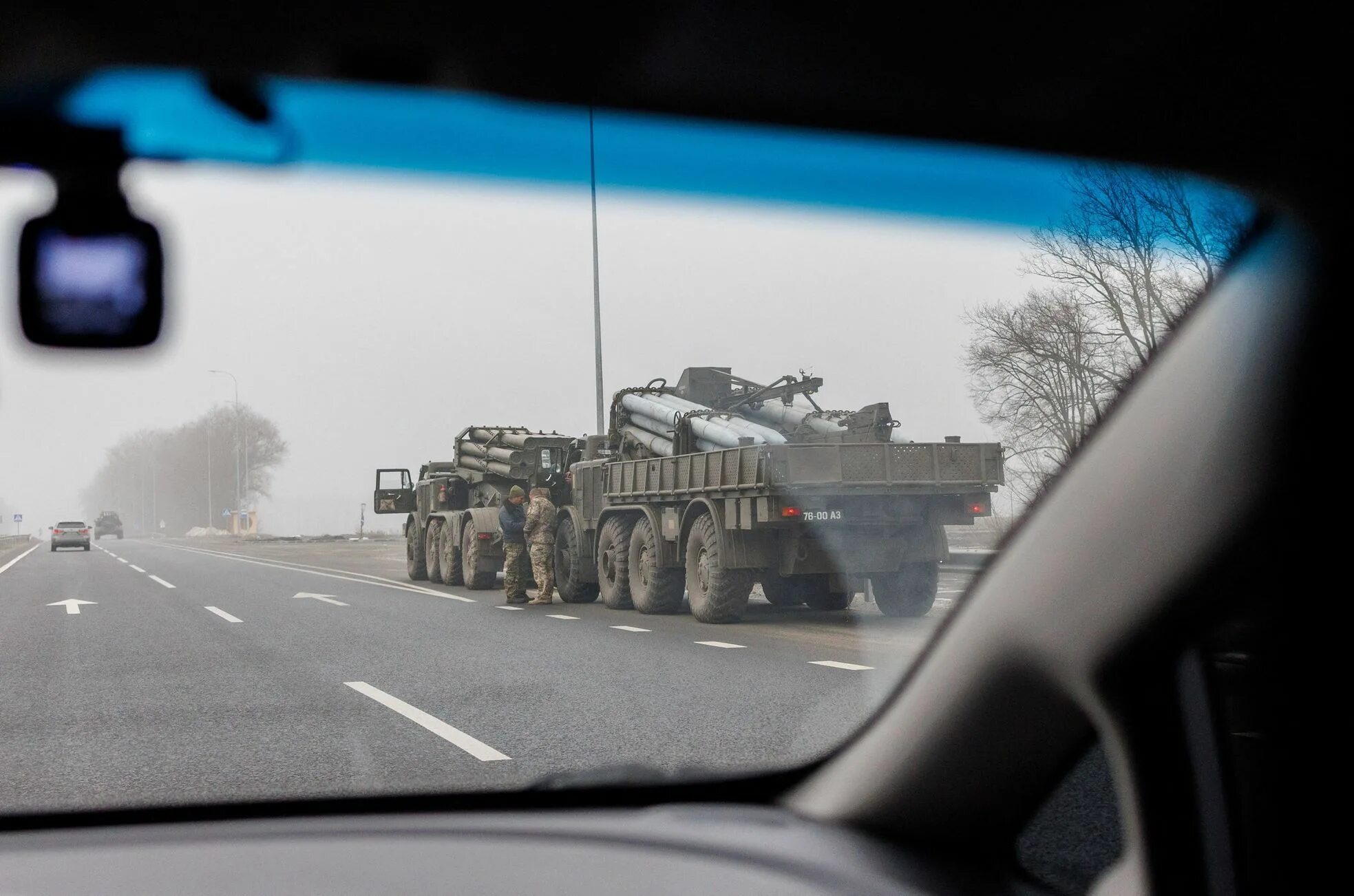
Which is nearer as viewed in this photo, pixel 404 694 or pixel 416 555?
pixel 404 694

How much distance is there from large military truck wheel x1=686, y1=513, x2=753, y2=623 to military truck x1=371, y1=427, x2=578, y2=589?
14.4 feet

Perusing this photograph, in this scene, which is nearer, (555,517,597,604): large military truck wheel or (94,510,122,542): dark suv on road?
(555,517,597,604): large military truck wheel

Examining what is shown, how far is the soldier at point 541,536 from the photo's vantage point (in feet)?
54.0

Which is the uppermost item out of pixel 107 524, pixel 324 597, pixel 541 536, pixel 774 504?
pixel 774 504

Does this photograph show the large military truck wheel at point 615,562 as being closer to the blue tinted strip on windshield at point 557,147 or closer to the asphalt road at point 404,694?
the asphalt road at point 404,694

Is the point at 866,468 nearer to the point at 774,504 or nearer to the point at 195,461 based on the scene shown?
the point at 774,504

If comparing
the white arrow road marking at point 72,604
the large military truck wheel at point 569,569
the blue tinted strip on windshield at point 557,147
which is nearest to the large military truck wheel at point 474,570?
the large military truck wheel at point 569,569

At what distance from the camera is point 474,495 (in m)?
20.8

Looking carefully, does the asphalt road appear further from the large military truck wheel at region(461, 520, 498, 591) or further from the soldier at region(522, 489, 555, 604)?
the large military truck wheel at region(461, 520, 498, 591)

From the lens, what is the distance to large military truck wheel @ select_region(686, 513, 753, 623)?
12797 mm

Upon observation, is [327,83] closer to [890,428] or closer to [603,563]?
[890,428]

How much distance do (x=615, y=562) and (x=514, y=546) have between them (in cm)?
248

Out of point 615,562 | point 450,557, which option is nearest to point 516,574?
point 615,562

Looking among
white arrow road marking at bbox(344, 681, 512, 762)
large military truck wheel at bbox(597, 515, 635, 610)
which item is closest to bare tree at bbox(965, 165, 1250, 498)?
white arrow road marking at bbox(344, 681, 512, 762)
